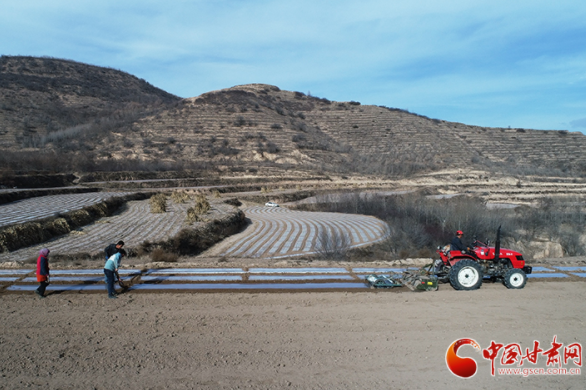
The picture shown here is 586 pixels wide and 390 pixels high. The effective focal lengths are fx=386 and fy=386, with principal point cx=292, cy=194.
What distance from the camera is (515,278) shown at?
827 centimetres

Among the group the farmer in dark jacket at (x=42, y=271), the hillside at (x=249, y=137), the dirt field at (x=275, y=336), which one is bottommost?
the dirt field at (x=275, y=336)

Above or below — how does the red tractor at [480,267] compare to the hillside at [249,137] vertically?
below

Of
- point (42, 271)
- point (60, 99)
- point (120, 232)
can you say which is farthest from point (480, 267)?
point (60, 99)

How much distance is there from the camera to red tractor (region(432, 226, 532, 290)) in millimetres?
8078

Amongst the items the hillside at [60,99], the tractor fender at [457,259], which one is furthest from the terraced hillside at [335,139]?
the tractor fender at [457,259]

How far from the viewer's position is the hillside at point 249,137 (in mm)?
57250

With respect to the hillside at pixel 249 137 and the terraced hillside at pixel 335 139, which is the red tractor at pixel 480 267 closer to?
the hillside at pixel 249 137

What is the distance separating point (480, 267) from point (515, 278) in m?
0.90

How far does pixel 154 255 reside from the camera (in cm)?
1246

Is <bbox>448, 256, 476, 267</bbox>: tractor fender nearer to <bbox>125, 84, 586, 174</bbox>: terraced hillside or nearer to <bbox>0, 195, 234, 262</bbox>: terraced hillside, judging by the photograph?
<bbox>0, 195, 234, 262</bbox>: terraced hillside

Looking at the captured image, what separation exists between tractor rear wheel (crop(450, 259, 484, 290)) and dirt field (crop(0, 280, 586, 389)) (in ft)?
0.68

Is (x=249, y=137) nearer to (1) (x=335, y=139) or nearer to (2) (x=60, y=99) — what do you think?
(1) (x=335, y=139)

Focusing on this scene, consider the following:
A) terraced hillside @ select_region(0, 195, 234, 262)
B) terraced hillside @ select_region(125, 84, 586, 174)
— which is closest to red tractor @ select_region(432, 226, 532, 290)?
terraced hillside @ select_region(0, 195, 234, 262)

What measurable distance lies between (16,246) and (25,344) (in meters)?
10.7
